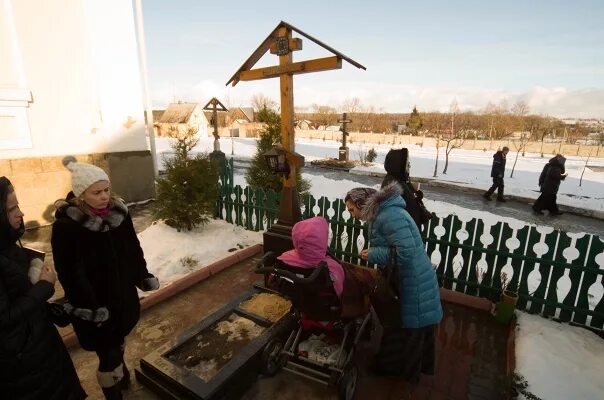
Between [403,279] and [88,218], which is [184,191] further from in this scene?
[403,279]

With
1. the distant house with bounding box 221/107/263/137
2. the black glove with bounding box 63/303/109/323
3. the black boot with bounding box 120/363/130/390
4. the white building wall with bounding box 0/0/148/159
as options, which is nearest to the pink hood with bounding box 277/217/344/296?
the black glove with bounding box 63/303/109/323

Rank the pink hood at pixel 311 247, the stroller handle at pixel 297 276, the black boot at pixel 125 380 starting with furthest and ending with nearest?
1. the black boot at pixel 125 380
2. the pink hood at pixel 311 247
3. the stroller handle at pixel 297 276

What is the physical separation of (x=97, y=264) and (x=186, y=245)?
3.60 meters

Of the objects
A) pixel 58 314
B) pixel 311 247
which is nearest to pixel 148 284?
pixel 58 314

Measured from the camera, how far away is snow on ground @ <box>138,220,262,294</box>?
194 inches

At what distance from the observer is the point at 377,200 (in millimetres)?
2576

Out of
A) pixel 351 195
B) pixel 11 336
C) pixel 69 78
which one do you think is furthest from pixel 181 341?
pixel 69 78

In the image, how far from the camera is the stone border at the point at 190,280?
3.30 meters

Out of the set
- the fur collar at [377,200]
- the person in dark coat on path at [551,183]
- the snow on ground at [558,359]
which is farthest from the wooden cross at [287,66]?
the person in dark coat on path at [551,183]

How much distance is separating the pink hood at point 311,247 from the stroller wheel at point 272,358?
2.82ft

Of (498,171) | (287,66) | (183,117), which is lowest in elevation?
(498,171)

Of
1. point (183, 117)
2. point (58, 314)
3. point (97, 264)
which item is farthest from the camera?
point (183, 117)

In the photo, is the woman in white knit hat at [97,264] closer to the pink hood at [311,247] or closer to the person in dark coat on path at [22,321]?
the person in dark coat on path at [22,321]

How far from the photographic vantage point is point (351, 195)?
111 inches
